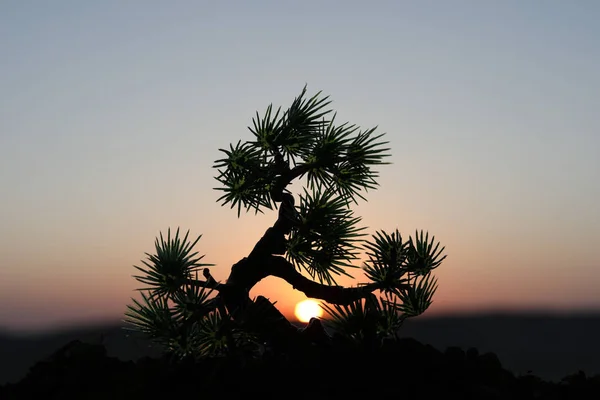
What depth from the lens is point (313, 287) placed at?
6.19 m

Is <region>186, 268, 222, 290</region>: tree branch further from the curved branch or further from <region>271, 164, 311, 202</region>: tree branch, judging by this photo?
<region>271, 164, 311, 202</region>: tree branch

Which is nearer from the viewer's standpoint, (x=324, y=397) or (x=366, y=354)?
(x=324, y=397)

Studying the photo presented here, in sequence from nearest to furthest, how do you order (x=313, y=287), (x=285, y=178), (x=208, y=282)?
(x=208, y=282), (x=313, y=287), (x=285, y=178)

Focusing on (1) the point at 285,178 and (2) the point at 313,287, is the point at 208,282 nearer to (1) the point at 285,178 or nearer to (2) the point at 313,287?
(2) the point at 313,287

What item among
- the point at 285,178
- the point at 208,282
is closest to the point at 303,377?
the point at 208,282

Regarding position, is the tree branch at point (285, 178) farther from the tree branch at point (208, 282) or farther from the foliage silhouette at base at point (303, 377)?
the foliage silhouette at base at point (303, 377)

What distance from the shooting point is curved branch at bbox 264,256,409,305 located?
6.11 metres

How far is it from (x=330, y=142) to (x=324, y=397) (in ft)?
7.40

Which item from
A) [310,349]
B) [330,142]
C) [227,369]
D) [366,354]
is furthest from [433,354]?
[330,142]

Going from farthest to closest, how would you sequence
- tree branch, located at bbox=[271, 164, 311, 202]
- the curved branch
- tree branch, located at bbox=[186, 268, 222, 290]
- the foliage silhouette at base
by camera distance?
1. tree branch, located at bbox=[271, 164, 311, 202]
2. the curved branch
3. tree branch, located at bbox=[186, 268, 222, 290]
4. the foliage silhouette at base

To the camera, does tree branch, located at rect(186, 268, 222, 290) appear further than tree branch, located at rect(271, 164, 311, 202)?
No

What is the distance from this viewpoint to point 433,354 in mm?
5547

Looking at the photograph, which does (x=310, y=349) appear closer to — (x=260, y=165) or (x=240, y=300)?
(x=240, y=300)

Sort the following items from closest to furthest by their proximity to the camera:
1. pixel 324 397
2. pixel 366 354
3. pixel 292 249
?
pixel 324 397 → pixel 366 354 → pixel 292 249
